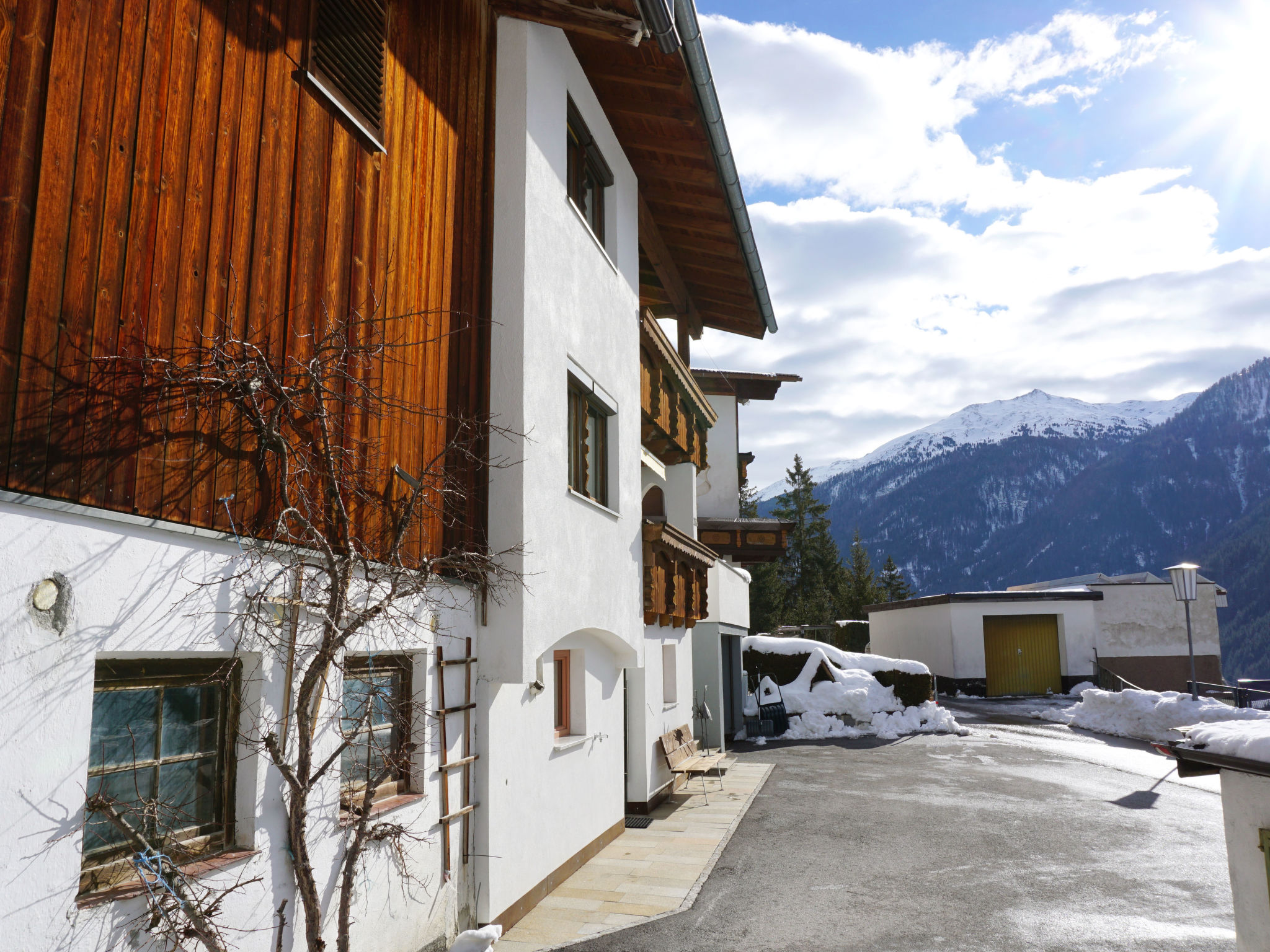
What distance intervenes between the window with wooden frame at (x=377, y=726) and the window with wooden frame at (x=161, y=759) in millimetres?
918

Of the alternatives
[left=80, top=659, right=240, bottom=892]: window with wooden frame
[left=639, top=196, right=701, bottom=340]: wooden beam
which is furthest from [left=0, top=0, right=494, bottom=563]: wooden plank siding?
[left=639, top=196, right=701, bottom=340]: wooden beam

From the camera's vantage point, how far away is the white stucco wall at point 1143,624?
36219mm

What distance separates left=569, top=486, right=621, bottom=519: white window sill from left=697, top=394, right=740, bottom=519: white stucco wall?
583 inches

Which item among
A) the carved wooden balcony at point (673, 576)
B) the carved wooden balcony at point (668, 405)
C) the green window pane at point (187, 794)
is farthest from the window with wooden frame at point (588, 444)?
the green window pane at point (187, 794)

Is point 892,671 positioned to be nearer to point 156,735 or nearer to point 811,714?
point 811,714

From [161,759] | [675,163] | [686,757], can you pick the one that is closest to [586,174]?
[675,163]

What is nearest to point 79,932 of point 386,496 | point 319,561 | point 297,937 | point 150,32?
point 297,937

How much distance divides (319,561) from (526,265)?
12.6ft

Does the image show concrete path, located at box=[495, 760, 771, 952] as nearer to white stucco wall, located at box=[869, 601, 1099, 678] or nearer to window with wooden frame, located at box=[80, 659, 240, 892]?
window with wooden frame, located at box=[80, 659, 240, 892]

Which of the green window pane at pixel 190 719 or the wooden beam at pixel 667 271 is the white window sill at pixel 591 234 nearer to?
the wooden beam at pixel 667 271

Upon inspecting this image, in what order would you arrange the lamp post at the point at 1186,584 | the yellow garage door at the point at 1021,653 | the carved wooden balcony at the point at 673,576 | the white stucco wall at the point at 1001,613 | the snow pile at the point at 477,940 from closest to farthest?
the snow pile at the point at 477,940, the carved wooden balcony at the point at 673,576, the lamp post at the point at 1186,584, the white stucco wall at the point at 1001,613, the yellow garage door at the point at 1021,653

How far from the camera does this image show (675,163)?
1243 centimetres

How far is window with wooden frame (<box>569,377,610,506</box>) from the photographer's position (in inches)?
394

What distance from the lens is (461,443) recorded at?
7680 millimetres
